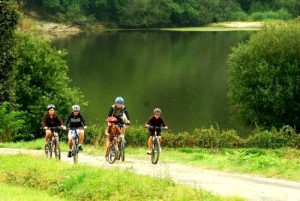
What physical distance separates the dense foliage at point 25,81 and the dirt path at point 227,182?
14.6 m

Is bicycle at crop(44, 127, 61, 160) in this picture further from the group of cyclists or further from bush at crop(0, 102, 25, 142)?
bush at crop(0, 102, 25, 142)

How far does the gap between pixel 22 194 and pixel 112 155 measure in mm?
8434

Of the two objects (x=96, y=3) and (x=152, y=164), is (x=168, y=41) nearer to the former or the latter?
(x=96, y=3)

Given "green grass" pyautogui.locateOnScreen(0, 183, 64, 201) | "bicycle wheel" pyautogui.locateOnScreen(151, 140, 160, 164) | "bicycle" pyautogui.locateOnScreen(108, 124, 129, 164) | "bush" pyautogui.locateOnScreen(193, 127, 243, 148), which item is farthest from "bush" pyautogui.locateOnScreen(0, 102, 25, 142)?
"green grass" pyautogui.locateOnScreen(0, 183, 64, 201)

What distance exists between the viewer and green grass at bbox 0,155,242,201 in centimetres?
1669

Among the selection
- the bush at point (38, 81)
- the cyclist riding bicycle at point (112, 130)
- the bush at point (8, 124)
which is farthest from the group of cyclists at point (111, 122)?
the bush at point (38, 81)

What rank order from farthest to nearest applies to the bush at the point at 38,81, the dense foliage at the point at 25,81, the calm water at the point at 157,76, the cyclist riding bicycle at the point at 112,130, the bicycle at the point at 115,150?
the calm water at the point at 157,76 < the bush at the point at 38,81 < the dense foliage at the point at 25,81 < the bicycle at the point at 115,150 < the cyclist riding bicycle at the point at 112,130

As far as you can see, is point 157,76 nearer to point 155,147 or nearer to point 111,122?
point 155,147

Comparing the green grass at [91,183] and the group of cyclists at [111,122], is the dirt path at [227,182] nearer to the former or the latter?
the group of cyclists at [111,122]

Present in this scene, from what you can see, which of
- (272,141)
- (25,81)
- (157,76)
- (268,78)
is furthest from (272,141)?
(157,76)

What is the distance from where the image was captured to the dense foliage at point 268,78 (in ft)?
156

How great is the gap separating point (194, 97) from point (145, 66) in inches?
1250

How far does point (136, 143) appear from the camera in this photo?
3522cm

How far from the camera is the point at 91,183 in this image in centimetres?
1786
